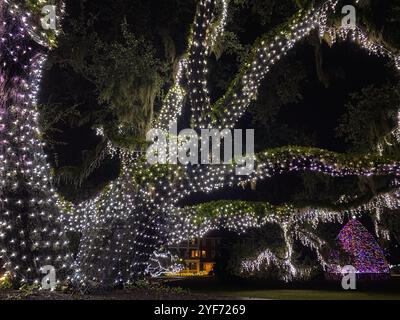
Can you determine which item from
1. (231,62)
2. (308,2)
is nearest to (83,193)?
(231,62)

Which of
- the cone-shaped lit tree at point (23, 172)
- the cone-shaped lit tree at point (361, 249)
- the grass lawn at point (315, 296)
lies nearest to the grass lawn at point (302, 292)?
the grass lawn at point (315, 296)

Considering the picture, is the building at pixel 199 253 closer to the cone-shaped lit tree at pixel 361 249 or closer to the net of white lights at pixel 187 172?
the cone-shaped lit tree at pixel 361 249

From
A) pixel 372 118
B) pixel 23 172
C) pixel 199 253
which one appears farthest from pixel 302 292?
pixel 199 253

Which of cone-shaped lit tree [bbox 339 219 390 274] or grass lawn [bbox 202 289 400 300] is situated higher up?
cone-shaped lit tree [bbox 339 219 390 274]

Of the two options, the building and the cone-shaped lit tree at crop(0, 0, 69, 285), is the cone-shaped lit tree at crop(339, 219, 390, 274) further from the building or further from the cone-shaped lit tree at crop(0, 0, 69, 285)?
the building

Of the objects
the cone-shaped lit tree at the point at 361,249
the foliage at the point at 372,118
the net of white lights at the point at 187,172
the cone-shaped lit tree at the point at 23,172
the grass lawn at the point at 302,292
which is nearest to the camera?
the cone-shaped lit tree at the point at 23,172

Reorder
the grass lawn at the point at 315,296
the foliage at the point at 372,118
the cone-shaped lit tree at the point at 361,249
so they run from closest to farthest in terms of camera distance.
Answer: the grass lawn at the point at 315,296 → the foliage at the point at 372,118 → the cone-shaped lit tree at the point at 361,249

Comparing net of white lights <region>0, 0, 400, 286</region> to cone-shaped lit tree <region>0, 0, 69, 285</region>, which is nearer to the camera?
cone-shaped lit tree <region>0, 0, 69, 285</region>

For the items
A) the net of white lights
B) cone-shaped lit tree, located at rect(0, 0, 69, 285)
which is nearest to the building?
the net of white lights

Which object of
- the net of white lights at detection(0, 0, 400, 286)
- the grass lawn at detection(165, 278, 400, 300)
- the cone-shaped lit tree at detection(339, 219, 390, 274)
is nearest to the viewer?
the net of white lights at detection(0, 0, 400, 286)
